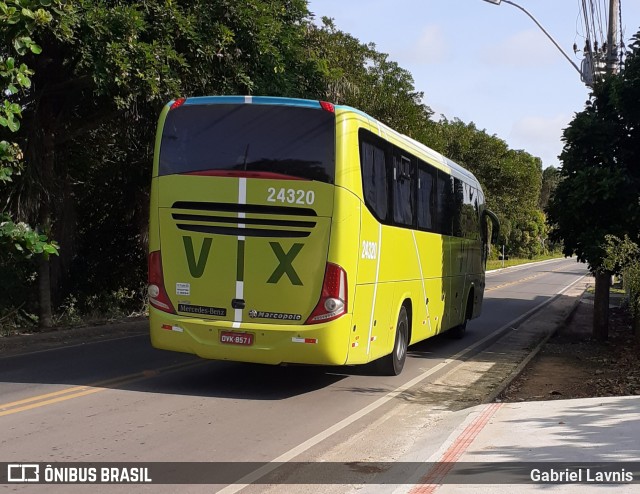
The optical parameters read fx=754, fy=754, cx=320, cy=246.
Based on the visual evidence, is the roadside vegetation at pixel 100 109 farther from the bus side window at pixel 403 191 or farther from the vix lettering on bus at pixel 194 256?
the bus side window at pixel 403 191

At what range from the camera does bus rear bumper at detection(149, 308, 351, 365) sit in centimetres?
891

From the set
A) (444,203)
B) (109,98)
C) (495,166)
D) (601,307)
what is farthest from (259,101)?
(495,166)

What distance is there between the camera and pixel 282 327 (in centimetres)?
898

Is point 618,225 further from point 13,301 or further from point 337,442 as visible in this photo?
point 13,301

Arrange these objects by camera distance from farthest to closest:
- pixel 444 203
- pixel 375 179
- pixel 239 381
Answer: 1. pixel 444 203
2. pixel 239 381
3. pixel 375 179

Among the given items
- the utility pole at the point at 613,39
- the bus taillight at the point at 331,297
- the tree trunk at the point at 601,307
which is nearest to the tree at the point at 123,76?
the bus taillight at the point at 331,297

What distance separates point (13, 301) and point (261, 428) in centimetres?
1254

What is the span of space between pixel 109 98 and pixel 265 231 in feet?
27.9

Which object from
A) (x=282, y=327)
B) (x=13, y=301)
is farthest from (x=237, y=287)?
→ (x=13, y=301)

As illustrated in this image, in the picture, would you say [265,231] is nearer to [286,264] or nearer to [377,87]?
[286,264]

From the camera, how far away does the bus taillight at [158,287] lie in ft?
30.8

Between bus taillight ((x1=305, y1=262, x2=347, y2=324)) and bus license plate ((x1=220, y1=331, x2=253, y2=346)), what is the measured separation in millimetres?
737

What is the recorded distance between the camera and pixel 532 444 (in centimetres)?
702

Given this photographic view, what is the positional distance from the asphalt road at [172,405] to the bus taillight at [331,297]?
111cm
